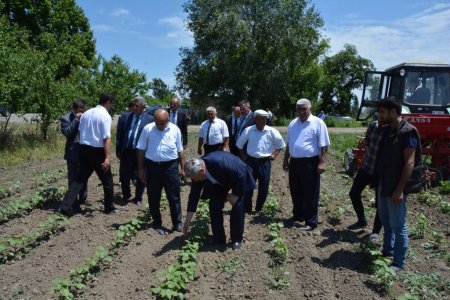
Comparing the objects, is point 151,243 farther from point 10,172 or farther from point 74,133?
point 10,172

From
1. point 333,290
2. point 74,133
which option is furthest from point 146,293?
point 74,133

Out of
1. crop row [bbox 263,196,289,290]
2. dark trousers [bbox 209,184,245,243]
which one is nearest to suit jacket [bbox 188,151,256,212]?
dark trousers [bbox 209,184,245,243]

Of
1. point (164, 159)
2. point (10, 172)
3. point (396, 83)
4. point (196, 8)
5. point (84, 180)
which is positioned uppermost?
point (196, 8)

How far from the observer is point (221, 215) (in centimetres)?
557

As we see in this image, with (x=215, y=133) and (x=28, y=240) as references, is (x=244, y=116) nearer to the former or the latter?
(x=215, y=133)

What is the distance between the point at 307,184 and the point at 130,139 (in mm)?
3183

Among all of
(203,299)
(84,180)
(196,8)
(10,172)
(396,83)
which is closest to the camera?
(203,299)

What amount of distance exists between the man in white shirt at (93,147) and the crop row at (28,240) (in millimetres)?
463

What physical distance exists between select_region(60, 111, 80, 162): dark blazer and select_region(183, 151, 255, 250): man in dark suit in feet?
8.98

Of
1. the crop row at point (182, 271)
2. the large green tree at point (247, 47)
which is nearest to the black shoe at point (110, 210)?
the crop row at point (182, 271)

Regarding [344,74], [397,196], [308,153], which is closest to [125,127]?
[308,153]

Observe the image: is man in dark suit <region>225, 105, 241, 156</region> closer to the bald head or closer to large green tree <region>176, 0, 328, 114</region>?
the bald head

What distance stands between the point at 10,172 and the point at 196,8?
2311 cm

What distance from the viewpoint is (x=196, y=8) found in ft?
104
